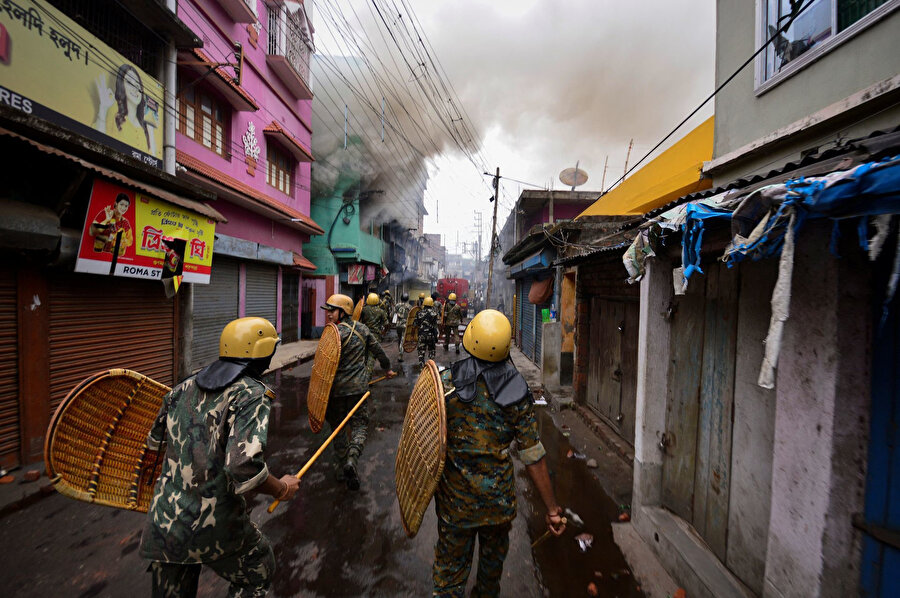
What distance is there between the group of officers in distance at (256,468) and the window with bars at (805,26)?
423 cm

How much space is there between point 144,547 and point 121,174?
5.92 metres

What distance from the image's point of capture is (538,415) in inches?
255

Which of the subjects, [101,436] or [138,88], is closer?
[101,436]

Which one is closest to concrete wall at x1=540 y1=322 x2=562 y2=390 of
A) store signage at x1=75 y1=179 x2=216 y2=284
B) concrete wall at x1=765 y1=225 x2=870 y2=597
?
concrete wall at x1=765 y1=225 x2=870 y2=597

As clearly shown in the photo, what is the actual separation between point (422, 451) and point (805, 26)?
6.22m

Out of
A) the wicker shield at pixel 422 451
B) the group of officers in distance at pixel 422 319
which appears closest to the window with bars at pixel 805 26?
the wicker shield at pixel 422 451

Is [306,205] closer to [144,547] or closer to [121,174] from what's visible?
[121,174]

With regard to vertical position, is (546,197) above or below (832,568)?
above

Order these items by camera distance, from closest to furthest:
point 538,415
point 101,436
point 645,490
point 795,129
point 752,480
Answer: point 101,436, point 752,480, point 645,490, point 795,129, point 538,415

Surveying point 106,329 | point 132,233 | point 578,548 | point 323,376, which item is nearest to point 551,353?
point 578,548

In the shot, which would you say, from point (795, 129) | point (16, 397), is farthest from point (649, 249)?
point (16, 397)

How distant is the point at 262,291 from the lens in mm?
11344

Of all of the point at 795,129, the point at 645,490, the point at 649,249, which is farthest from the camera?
the point at 795,129

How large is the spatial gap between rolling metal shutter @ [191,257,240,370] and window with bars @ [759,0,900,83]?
11111 mm
